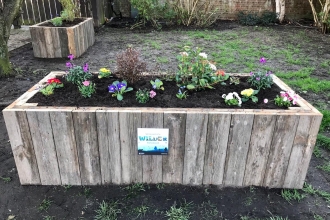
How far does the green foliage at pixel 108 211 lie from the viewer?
77.6 inches

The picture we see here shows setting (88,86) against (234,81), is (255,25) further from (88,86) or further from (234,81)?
(88,86)

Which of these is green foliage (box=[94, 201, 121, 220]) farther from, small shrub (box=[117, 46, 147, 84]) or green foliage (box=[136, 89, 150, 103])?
small shrub (box=[117, 46, 147, 84])

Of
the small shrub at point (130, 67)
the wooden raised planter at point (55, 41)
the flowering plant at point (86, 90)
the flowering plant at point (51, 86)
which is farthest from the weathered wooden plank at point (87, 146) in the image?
the wooden raised planter at point (55, 41)

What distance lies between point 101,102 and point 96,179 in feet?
1.99

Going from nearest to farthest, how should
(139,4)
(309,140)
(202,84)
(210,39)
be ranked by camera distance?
1. (309,140)
2. (202,84)
3. (210,39)
4. (139,4)

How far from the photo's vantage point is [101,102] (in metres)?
2.21

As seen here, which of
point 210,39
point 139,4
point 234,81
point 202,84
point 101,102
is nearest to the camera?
point 101,102

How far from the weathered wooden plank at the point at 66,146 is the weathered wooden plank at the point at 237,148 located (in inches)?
45.3

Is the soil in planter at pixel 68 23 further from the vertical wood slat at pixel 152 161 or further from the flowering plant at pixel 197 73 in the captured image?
the vertical wood slat at pixel 152 161

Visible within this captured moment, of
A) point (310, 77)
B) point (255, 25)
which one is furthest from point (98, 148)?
point (255, 25)

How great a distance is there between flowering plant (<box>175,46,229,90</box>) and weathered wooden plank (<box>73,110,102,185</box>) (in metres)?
0.86

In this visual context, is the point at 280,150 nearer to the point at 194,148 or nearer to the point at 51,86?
the point at 194,148

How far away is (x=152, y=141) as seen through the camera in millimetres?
2074

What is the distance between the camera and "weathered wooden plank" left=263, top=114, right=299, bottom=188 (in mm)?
2016
